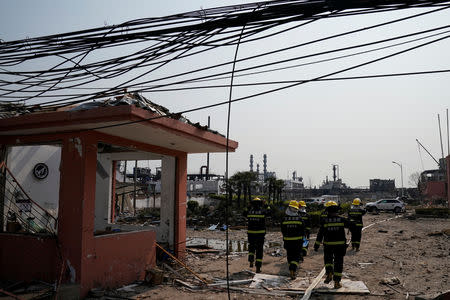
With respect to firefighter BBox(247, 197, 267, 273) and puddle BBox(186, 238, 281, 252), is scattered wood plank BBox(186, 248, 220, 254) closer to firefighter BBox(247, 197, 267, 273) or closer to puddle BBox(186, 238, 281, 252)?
puddle BBox(186, 238, 281, 252)

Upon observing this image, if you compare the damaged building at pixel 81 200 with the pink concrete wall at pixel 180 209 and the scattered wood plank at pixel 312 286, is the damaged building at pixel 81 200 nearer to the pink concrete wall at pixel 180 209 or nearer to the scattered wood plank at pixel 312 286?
the pink concrete wall at pixel 180 209

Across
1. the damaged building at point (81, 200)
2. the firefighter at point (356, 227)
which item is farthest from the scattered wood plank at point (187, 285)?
the firefighter at point (356, 227)

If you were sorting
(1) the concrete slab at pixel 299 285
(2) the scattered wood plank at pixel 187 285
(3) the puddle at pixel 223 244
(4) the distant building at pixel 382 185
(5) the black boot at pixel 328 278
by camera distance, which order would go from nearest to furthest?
(1) the concrete slab at pixel 299 285
(2) the scattered wood plank at pixel 187 285
(5) the black boot at pixel 328 278
(3) the puddle at pixel 223 244
(4) the distant building at pixel 382 185

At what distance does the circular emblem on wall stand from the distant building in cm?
5930

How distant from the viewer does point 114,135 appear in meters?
7.88

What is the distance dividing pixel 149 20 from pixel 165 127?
8.52 ft

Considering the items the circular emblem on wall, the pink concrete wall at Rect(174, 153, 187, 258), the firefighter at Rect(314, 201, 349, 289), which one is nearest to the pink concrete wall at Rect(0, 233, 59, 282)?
the pink concrete wall at Rect(174, 153, 187, 258)

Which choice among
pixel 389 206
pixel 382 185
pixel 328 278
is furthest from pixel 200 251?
pixel 382 185

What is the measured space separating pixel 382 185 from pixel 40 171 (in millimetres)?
60745

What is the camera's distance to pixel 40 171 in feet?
45.4

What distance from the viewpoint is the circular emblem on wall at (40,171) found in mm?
13703

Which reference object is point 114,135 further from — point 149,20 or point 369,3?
point 369,3

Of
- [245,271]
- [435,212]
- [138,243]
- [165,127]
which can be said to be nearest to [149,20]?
[165,127]

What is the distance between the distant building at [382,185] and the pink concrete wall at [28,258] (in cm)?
6309
